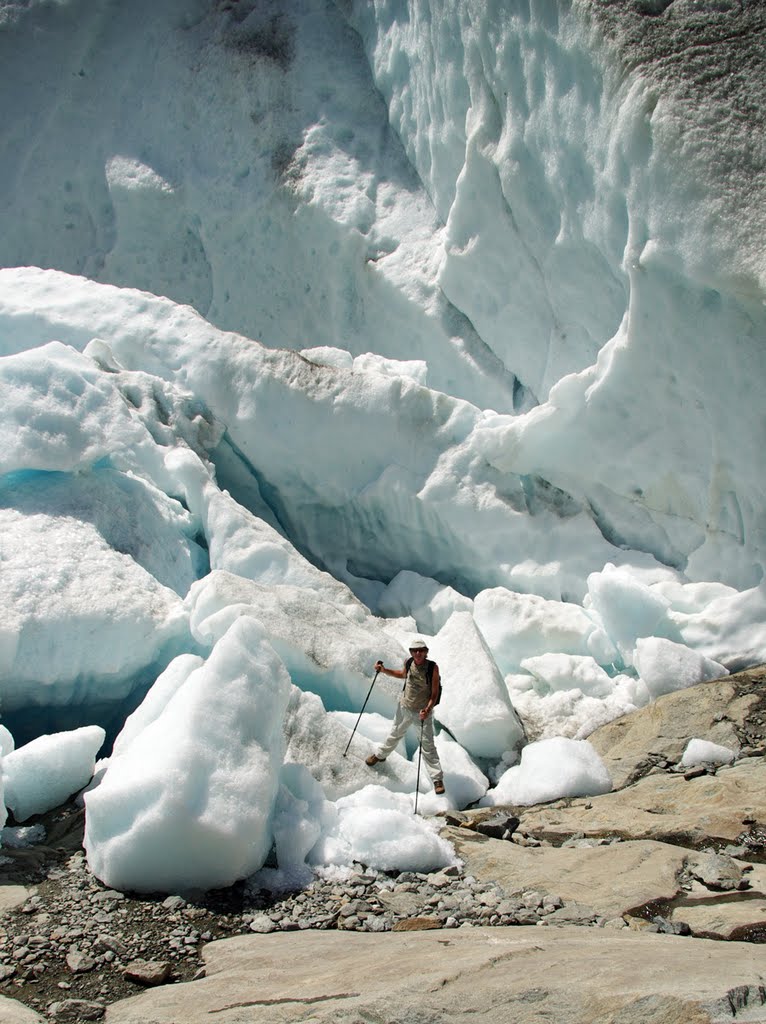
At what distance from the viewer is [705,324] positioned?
7160 mm

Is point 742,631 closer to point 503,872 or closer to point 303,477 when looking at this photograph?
point 503,872

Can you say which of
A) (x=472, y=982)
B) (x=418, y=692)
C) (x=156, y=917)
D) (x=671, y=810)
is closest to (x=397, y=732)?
(x=418, y=692)

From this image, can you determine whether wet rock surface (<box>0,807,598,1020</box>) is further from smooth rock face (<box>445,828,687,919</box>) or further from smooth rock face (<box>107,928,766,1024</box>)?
smooth rock face (<box>107,928,766,1024</box>)

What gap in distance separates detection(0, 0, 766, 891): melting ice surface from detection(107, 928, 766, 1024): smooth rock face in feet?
3.35

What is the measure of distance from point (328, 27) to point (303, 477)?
23.1 feet

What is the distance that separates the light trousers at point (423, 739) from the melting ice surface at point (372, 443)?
0.17 m

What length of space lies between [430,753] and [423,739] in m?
0.10

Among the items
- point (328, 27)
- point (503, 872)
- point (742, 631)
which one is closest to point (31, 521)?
point (503, 872)

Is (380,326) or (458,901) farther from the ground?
(380,326)

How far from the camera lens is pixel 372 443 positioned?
942 centimetres

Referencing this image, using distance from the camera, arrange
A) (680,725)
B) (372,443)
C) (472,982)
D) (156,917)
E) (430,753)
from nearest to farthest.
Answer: (472,982) < (156,917) < (430,753) < (680,725) < (372,443)

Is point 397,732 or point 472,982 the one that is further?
point 397,732

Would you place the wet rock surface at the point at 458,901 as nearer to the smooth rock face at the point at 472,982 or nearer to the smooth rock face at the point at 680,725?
the smooth rock face at the point at 472,982

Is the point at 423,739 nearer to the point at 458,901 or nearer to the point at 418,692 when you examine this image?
the point at 418,692
